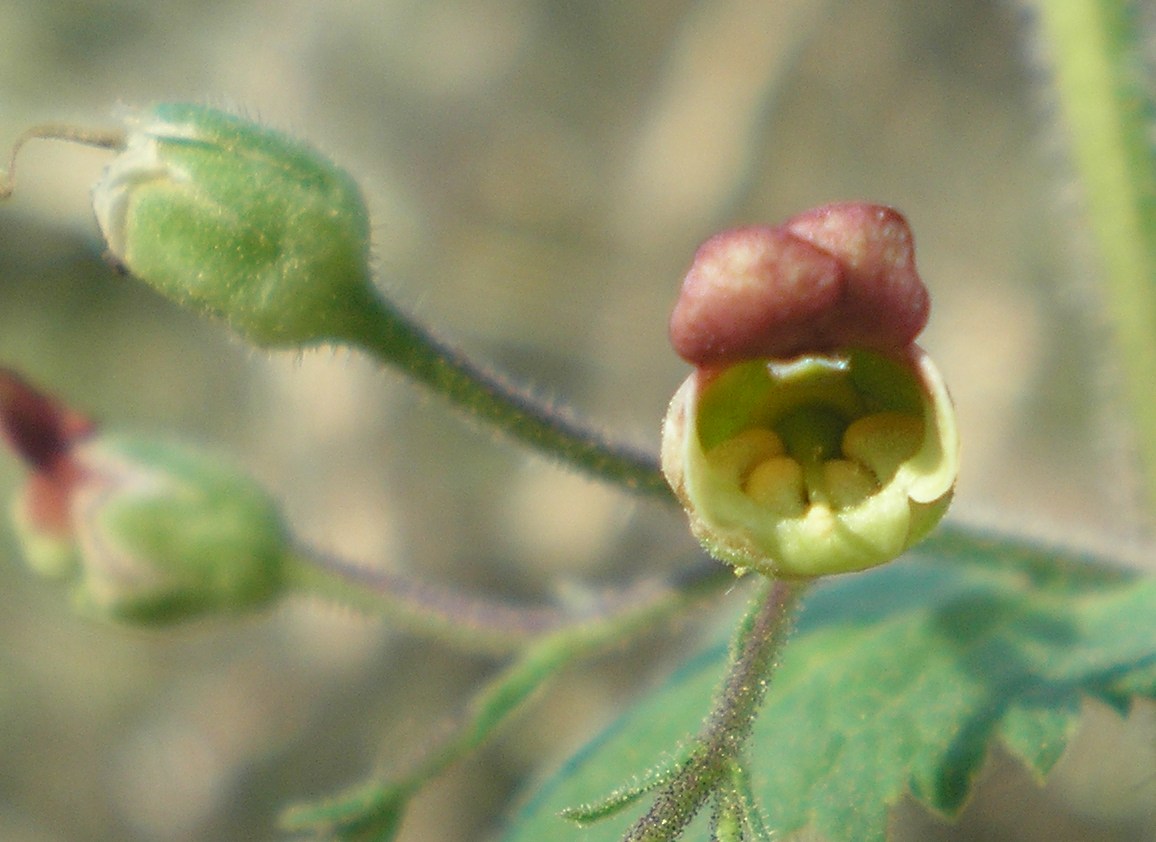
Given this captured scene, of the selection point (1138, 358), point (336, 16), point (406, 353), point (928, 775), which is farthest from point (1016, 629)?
point (336, 16)

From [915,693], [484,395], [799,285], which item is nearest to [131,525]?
[484,395]

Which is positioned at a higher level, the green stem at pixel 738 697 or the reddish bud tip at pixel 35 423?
the reddish bud tip at pixel 35 423

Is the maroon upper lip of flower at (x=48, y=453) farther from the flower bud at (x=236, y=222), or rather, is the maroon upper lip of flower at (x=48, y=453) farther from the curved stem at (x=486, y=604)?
the flower bud at (x=236, y=222)

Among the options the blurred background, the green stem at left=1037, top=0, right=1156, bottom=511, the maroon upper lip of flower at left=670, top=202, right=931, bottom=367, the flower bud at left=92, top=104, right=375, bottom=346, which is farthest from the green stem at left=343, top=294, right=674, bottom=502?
the blurred background

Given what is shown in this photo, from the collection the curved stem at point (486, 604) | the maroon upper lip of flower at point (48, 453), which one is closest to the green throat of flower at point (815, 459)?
the curved stem at point (486, 604)

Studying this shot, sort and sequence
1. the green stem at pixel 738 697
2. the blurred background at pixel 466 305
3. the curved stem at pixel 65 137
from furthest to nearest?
the blurred background at pixel 466 305, the curved stem at pixel 65 137, the green stem at pixel 738 697
